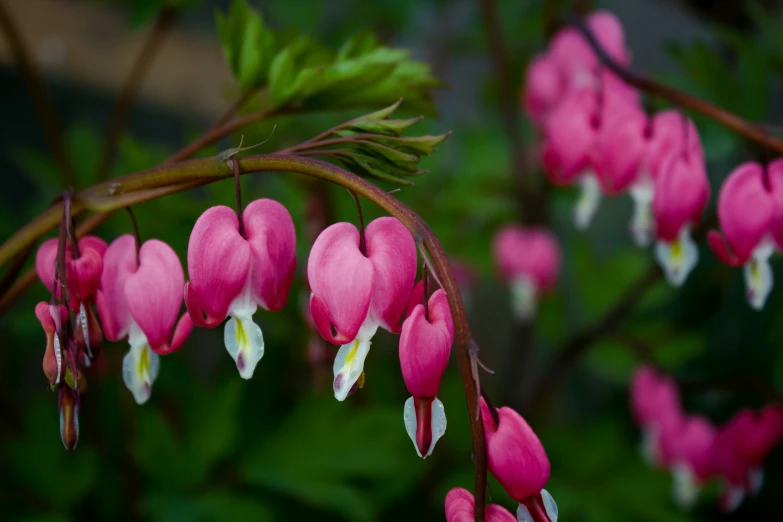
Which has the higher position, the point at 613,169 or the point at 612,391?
the point at 613,169

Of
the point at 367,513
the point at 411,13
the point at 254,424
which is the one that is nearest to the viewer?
the point at 367,513

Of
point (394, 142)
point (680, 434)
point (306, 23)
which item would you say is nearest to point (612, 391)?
point (680, 434)

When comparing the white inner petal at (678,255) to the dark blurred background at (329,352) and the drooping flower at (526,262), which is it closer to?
the dark blurred background at (329,352)

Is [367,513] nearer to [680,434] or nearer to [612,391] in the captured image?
[680,434]

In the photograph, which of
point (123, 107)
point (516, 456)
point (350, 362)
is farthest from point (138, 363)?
point (123, 107)

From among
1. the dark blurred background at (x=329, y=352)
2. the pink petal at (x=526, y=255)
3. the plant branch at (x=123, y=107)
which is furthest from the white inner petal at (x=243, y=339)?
the pink petal at (x=526, y=255)

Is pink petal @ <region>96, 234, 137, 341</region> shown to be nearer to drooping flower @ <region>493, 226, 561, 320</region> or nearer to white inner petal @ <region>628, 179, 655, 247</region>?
white inner petal @ <region>628, 179, 655, 247</region>

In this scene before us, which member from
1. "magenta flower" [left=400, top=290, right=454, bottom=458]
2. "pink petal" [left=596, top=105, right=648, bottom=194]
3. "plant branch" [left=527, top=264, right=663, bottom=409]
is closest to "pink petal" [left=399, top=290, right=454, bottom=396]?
"magenta flower" [left=400, top=290, right=454, bottom=458]
